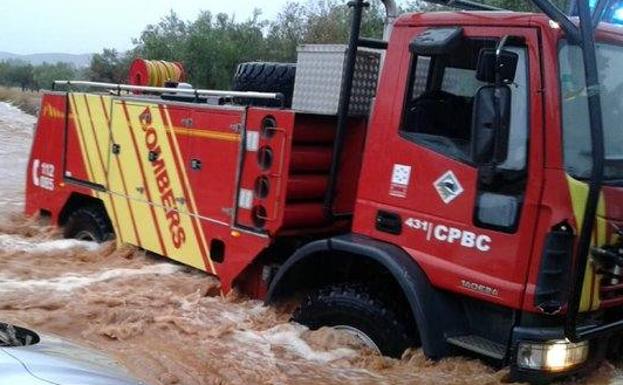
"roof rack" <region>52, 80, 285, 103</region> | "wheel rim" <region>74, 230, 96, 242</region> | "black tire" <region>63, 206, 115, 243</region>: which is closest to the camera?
"roof rack" <region>52, 80, 285, 103</region>

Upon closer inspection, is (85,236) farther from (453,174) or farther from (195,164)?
(453,174)

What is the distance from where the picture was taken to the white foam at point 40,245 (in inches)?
305

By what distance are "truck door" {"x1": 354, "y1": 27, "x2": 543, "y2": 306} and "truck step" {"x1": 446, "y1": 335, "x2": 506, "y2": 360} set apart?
0.28m

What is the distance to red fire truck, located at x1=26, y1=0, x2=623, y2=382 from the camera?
4.11 meters

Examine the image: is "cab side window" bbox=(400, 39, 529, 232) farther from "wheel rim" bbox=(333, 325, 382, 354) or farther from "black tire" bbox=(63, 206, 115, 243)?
"black tire" bbox=(63, 206, 115, 243)

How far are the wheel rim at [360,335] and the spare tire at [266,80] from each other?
6.32ft

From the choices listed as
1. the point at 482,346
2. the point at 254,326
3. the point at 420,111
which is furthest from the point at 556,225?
the point at 254,326

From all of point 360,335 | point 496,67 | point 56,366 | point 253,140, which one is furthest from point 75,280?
point 496,67

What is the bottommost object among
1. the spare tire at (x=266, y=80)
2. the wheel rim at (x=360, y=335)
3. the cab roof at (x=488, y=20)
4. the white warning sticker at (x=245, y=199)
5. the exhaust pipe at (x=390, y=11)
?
the wheel rim at (x=360, y=335)

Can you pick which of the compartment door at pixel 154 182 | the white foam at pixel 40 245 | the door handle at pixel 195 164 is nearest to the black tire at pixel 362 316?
the compartment door at pixel 154 182

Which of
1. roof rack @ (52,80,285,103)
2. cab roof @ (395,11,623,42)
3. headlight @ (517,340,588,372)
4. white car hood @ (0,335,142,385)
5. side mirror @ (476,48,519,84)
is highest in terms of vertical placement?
cab roof @ (395,11,623,42)

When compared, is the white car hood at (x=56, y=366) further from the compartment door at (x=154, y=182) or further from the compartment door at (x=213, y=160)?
the compartment door at (x=154, y=182)

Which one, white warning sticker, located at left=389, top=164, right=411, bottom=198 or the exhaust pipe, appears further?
the exhaust pipe

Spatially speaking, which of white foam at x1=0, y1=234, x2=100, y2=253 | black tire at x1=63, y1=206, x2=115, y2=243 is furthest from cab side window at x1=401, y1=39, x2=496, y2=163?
white foam at x1=0, y1=234, x2=100, y2=253
